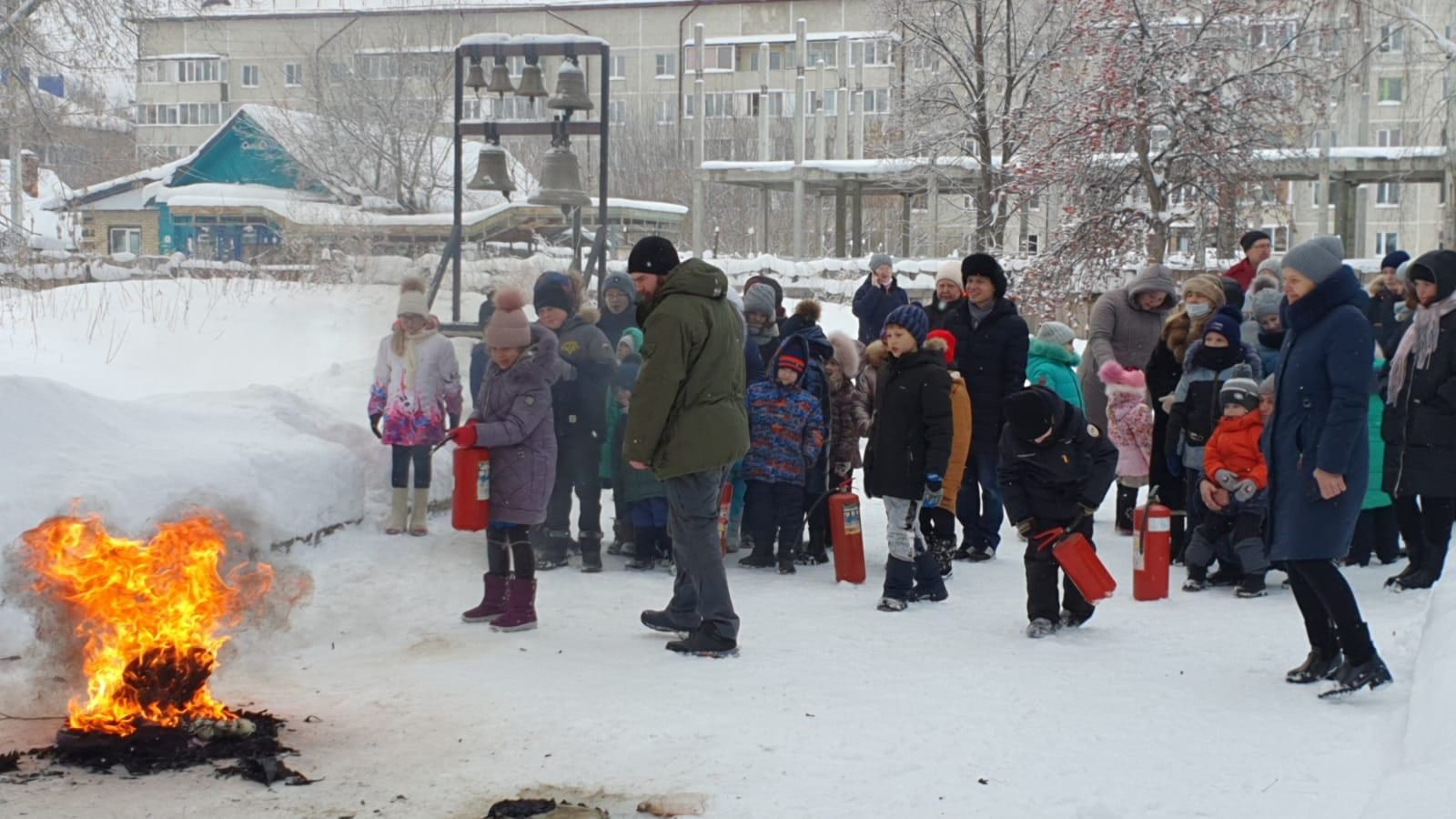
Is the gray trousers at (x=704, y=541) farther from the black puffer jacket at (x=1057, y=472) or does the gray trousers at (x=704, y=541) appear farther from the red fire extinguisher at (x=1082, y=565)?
the red fire extinguisher at (x=1082, y=565)

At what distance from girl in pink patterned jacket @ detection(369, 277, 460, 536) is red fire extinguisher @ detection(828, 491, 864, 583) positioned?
9.75 feet

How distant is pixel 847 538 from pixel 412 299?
3643mm

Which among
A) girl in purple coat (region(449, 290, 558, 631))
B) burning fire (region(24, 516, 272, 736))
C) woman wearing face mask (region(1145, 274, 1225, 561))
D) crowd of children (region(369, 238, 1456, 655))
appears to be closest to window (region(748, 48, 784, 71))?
crowd of children (region(369, 238, 1456, 655))

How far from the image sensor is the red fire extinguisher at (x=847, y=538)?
364 inches

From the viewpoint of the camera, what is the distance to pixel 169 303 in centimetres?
1823

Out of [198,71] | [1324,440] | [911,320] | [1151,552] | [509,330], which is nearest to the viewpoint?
[1324,440]

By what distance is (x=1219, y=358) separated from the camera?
9.27 meters

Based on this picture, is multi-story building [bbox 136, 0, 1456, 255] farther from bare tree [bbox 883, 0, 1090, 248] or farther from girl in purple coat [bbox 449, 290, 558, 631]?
girl in purple coat [bbox 449, 290, 558, 631]

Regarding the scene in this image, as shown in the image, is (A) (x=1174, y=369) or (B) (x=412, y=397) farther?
(B) (x=412, y=397)

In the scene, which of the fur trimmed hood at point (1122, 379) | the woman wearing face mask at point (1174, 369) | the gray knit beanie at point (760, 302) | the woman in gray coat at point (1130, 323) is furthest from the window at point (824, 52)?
the woman wearing face mask at point (1174, 369)

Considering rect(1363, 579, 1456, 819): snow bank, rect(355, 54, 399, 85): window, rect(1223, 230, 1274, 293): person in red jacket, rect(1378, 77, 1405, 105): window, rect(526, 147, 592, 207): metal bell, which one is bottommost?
rect(1363, 579, 1456, 819): snow bank

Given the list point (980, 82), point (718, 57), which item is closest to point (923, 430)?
point (980, 82)

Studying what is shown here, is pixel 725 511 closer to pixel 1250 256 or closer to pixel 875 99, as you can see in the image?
pixel 1250 256

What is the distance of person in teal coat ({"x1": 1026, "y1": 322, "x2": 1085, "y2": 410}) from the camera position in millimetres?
10523
